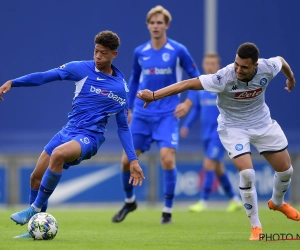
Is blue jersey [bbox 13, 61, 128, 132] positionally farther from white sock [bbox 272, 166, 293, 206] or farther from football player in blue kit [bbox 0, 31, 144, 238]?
white sock [bbox 272, 166, 293, 206]

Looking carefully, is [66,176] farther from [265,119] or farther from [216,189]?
[265,119]

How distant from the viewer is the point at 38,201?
8.80 meters

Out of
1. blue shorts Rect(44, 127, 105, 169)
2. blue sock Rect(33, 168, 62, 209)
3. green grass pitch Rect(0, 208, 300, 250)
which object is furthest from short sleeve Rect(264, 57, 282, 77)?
blue sock Rect(33, 168, 62, 209)

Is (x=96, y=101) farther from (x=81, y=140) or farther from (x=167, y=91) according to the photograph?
(x=167, y=91)

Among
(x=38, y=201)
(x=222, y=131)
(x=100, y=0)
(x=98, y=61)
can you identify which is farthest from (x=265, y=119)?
(x=100, y=0)

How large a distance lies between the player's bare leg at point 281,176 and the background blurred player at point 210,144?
16.1ft

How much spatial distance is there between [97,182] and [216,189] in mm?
2669

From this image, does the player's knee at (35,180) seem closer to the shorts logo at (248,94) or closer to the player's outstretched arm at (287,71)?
the shorts logo at (248,94)

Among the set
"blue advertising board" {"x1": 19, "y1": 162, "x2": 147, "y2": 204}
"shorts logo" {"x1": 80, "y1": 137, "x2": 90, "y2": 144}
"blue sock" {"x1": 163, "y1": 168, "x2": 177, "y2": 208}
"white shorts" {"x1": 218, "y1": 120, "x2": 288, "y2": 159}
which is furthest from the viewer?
"blue advertising board" {"x1": 19, "y1": 162, "x2": 147, "y2": 204}

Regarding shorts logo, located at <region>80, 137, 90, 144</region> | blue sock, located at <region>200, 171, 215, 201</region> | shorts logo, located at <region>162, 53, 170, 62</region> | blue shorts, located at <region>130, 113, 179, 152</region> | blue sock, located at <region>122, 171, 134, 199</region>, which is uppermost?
shorts logo, located at <region>162, 53, 170, 62</region>

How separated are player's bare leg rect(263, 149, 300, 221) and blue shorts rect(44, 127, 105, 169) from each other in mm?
2048

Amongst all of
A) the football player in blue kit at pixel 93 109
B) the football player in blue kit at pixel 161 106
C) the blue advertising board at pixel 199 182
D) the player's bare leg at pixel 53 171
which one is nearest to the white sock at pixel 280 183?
the football player in blue kit at pixel 93 109

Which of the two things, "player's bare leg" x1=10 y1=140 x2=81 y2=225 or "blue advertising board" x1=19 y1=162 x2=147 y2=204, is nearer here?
"player's bare leg" x1=10 y1=140 x2=81 y2=225

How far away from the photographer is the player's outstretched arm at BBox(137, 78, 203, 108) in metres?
8.67
